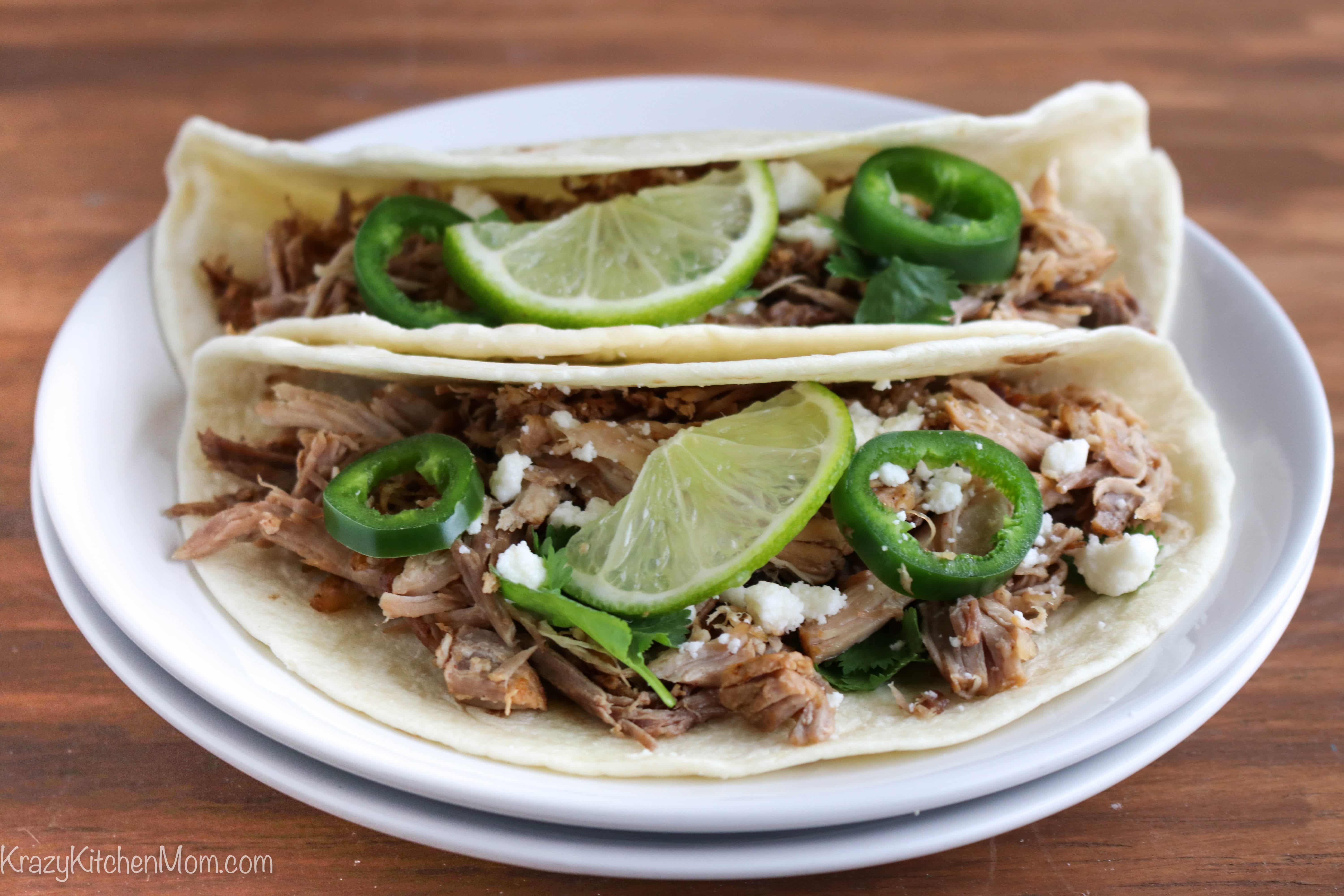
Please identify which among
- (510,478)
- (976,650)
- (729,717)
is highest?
(510,478)

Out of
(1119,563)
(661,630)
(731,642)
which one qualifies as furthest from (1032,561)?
(661,630)

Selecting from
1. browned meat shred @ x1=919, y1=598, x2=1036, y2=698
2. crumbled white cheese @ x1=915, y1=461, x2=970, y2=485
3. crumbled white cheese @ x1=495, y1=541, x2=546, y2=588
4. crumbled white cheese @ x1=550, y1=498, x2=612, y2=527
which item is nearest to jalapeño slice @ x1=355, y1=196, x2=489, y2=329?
crumbled white cheese @ x1=550, y1=498, x2=612, y2=527

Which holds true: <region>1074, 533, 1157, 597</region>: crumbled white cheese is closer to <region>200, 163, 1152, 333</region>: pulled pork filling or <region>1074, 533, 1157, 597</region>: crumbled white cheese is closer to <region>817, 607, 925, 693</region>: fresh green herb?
<region>817, 607, 925, 693</region>: fresh green herb

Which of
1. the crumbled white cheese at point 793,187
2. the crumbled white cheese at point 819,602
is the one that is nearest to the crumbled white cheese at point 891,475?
the crumbled white cheese at point 819,602

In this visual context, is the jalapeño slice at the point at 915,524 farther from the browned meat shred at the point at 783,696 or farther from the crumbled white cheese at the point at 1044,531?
the browned meat shred at the point at 783,696

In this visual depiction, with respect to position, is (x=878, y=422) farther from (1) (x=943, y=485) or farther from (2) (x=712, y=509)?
(2) (x=712, y=509)

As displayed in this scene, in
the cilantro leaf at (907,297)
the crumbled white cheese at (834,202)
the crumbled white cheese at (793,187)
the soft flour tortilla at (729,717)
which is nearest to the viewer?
the soft flour tortilla at (729,717)

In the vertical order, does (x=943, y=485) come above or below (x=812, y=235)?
below
